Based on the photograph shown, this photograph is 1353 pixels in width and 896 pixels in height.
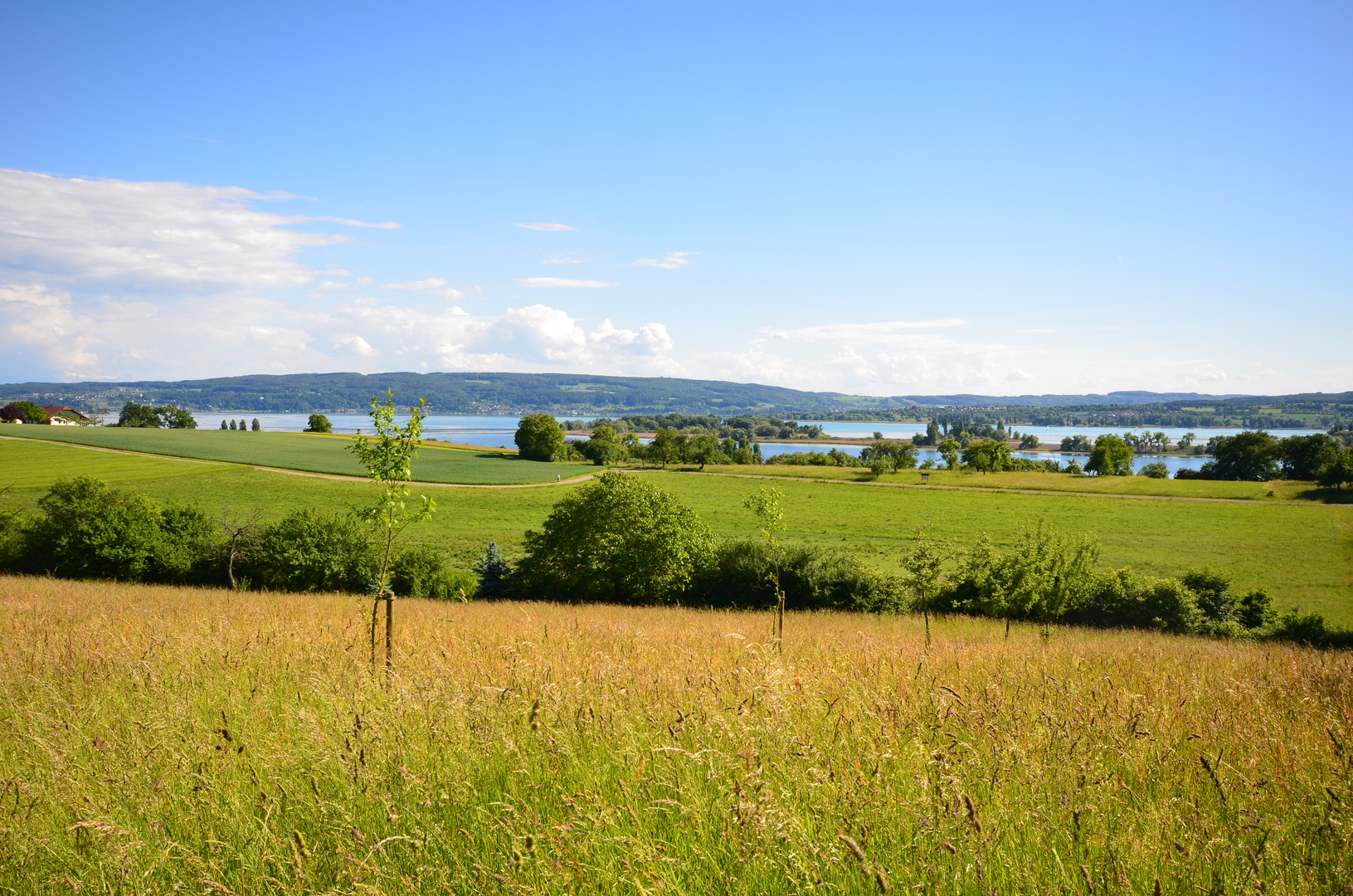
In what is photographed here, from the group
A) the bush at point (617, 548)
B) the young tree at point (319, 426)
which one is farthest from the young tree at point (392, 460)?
the young tree at point (319, 426)

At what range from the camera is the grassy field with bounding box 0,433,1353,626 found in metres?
43.6

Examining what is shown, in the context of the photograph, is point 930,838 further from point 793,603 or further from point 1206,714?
point 793,603

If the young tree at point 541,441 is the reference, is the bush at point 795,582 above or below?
below

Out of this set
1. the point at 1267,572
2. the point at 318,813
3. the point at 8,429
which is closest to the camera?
the point at 318,813

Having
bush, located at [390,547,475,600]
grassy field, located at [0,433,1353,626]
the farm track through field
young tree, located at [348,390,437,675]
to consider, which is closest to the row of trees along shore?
the farm track through field

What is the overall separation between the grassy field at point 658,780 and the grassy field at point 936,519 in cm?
3350

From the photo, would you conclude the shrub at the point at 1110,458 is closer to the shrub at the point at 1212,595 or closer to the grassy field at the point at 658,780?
the shrub at the point at 1212,595

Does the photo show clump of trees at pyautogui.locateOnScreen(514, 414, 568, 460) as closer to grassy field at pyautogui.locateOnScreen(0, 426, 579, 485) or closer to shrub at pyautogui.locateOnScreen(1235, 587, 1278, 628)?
grassy field at pyautogui.locateOnScreen(0, 426, 579, 485)

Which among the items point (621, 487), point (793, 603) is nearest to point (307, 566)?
point (621, 487)

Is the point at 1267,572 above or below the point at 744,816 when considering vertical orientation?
below

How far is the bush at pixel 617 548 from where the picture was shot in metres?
27.0

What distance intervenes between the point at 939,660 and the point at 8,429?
119 meters

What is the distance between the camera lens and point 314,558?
1054 inches

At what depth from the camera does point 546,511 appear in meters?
60.5
